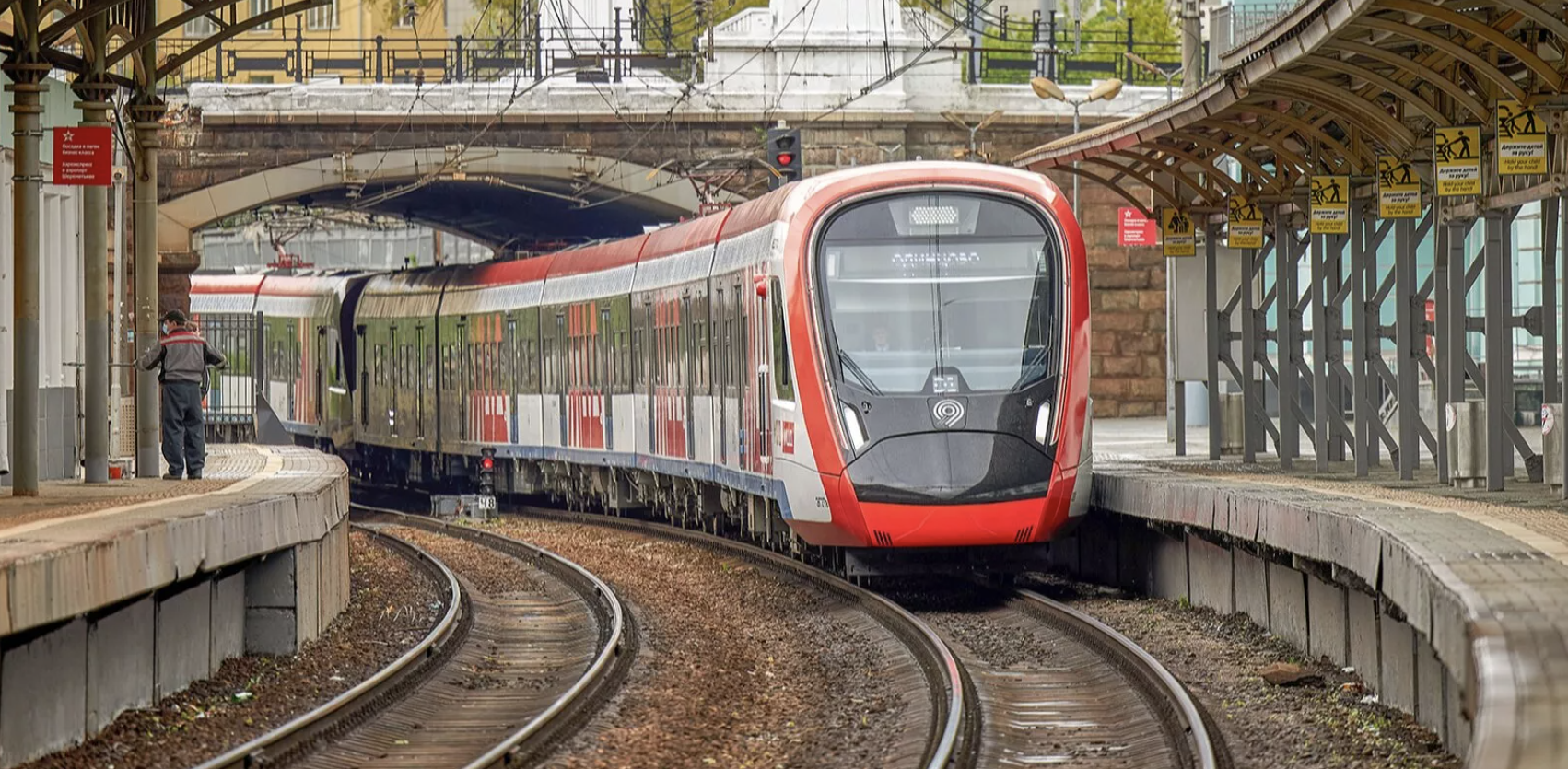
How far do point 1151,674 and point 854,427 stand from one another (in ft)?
15.0

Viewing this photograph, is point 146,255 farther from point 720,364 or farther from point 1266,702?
point 1266,702

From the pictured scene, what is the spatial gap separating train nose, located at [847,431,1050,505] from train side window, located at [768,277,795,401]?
919mm

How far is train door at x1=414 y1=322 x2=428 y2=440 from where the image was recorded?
3609 centimetres

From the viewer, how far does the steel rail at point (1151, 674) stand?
36.7ft

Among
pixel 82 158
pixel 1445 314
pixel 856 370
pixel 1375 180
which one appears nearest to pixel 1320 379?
pixel 1375 180

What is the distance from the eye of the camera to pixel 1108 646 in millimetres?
15180

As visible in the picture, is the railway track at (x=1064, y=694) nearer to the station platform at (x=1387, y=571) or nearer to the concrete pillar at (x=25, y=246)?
the station platform at (x=1387, y=571)

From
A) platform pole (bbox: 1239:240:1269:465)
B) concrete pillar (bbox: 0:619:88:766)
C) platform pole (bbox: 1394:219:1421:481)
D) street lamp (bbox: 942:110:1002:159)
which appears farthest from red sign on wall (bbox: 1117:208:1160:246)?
concrete pillar (bbox: 0:619:88:766)

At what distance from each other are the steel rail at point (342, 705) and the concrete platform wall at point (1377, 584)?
4980 millimetres

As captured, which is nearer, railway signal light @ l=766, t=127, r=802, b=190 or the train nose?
the train nose

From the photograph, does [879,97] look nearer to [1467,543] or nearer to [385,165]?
[385,165]

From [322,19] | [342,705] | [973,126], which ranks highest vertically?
[322,19]

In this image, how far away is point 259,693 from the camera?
45.0ft

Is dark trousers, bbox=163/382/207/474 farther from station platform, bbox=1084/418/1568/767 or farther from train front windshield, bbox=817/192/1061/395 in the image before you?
station platform, bbox=1084/418/1568/767
